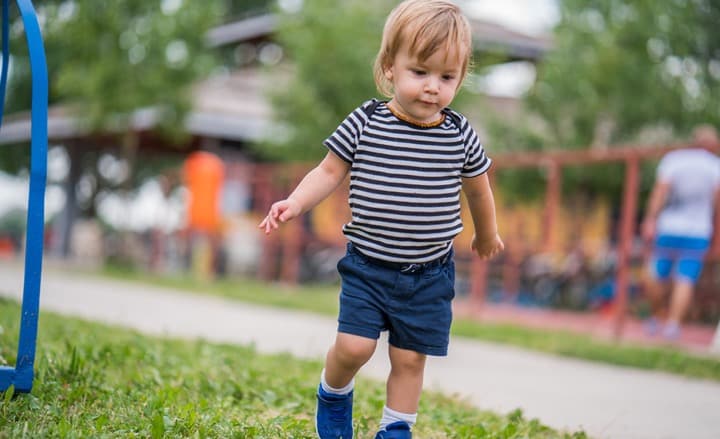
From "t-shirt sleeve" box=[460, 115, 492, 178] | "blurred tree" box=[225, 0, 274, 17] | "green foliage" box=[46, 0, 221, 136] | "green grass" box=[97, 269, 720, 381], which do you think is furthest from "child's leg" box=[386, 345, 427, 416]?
"blurred tree" box=[225, 0, 274, 17]

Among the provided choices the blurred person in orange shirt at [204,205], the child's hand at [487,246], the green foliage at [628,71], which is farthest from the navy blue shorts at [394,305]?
the blurred person in orange shirt at [204,205]

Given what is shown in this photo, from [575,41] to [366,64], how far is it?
3994 millimetres

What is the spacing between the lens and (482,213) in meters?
3.05

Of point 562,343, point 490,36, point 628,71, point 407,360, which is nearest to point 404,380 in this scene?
point 407,360

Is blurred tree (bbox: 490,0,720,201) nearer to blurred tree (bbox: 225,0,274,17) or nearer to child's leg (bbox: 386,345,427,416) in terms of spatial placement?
child's leg (bbox: 386,345,427,416)

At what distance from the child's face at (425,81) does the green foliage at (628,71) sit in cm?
725

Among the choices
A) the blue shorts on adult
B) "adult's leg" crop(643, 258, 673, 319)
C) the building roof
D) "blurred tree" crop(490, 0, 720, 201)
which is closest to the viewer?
the blue shorts on adult

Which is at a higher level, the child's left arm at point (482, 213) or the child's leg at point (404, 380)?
the child's left arm at point (482, 213)

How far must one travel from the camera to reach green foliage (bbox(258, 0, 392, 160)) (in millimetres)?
14898

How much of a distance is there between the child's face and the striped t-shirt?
0.07 m

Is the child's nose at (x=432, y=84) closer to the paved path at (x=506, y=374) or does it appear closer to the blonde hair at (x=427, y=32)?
the blonde hair at (x=427, y=32)

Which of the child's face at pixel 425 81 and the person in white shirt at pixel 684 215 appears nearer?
the child's face at pixel 425 81

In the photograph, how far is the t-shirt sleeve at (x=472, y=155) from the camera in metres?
2.93

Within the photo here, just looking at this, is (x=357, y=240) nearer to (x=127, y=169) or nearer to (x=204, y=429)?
(x=204, y=429)
